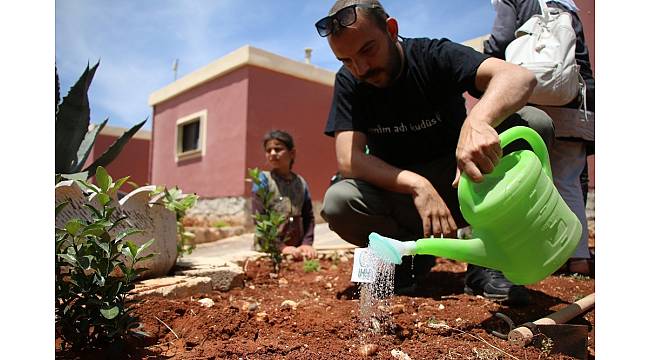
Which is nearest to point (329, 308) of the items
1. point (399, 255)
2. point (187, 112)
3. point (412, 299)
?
point (412, 299)

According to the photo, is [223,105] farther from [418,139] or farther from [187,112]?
[418,139]

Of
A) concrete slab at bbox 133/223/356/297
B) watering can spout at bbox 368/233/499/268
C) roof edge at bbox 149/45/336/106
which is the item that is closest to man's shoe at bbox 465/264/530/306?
watering can spout at bbox 368/233/499/268

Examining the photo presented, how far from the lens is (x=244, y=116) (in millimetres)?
4289


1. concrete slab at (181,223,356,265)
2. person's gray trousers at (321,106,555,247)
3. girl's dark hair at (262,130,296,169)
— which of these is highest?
girl's dark hair at (262,130,296,169)

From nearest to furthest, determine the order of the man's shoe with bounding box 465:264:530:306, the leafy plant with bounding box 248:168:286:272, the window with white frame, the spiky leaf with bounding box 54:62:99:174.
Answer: the man's shoe with bounding box 465:264:530:306 < the spiky leaf with bounding box 54:62:99:174 < the leafy plant with bounding box 248:168:286:272 < the window with white frame

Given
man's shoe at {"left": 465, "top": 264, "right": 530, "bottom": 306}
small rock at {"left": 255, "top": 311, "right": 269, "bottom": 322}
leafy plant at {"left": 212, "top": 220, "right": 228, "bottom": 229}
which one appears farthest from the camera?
leafy plant at {"left": 212, "top": 220, "right": 228, "bottom": 229}

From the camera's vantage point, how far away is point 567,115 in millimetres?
1642

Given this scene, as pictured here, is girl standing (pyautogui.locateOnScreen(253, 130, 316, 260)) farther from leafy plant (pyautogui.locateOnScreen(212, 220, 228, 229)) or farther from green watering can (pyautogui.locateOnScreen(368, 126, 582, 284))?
green watering can (pyautogui.locateOnScreen(368, 126, 582, 284))

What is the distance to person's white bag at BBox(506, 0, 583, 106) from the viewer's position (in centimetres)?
147

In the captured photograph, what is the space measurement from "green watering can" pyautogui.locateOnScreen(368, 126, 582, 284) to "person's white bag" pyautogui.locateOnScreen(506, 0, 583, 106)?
0.49 meters

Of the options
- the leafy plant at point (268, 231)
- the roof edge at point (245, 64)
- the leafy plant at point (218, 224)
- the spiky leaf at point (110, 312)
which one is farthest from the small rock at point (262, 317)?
the leafy plant at point (218, 224)

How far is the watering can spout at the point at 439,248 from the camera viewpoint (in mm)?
1073

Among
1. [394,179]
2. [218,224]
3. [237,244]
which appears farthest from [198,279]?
[218,224]

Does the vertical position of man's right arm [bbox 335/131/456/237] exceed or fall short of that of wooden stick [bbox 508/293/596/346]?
it exceeds it
